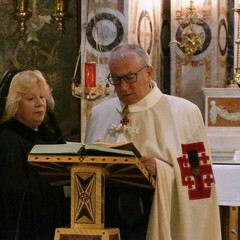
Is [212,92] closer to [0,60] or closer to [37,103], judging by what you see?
[0,60]

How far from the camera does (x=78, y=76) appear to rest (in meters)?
9.41

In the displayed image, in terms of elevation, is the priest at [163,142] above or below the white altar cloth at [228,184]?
above

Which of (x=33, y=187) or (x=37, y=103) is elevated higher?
(x=37, y=103)

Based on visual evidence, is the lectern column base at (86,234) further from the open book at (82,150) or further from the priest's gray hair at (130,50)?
the priest's gray hair at (130,50)

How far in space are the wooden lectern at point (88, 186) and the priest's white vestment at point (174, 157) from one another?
522mm

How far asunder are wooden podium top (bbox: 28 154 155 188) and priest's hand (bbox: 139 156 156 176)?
5cm

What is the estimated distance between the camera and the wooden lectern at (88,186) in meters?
4.84

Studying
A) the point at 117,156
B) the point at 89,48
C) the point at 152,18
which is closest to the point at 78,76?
the point at 89,48

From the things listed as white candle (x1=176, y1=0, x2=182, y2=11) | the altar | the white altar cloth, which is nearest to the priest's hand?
the white altar cloth

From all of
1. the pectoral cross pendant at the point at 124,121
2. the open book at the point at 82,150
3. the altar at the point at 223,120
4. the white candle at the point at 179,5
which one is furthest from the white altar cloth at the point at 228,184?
the white candle at the point at 179,5

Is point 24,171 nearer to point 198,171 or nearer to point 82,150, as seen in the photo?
point 82,150

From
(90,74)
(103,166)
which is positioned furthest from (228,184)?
(103,166)

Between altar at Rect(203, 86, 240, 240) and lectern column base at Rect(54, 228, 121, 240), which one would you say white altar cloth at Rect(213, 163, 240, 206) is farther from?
altar at Rect(203, 86, 240, 240)

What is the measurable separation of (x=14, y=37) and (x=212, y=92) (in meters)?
2.13
